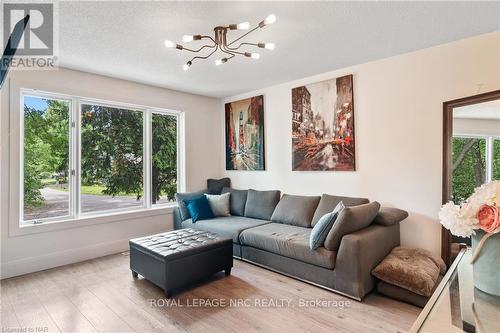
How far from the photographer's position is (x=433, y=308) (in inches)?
42.1

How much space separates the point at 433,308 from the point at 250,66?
3.15 metres

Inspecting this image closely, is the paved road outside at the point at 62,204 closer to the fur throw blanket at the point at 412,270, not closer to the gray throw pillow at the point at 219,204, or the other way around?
the gray throw pillow at the point at 219,204

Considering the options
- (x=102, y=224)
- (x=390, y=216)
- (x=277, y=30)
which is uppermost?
(x=277, y=30)

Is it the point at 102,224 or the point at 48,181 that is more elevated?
the point at 48,181

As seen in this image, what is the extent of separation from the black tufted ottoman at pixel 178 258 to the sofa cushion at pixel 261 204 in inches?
43.5

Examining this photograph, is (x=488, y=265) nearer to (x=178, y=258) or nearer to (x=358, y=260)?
(x=358, y=260)

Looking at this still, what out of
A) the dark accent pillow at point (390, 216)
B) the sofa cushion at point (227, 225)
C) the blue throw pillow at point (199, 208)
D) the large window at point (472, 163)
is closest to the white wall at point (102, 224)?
the blue throw pillow at point (199, 208)

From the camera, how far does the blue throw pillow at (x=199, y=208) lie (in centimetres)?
405

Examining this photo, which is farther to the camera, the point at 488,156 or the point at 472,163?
the point at 472,163

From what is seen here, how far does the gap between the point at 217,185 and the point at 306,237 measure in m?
2.34

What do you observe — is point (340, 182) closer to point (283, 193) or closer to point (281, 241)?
point (283, 193)

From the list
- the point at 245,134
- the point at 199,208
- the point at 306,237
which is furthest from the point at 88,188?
the point at 306,237

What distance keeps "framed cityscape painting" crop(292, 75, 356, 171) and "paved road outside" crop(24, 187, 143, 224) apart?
286cm

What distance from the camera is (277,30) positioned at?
2.53 m
